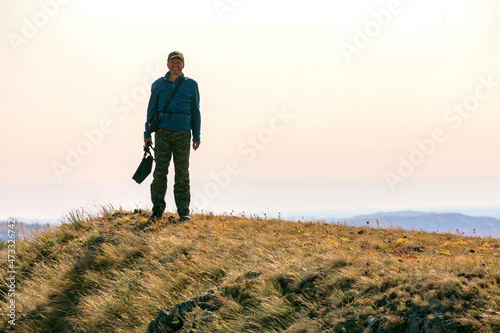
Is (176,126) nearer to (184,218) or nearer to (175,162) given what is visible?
(175,162)

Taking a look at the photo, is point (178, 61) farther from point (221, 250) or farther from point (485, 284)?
point (485, 284)

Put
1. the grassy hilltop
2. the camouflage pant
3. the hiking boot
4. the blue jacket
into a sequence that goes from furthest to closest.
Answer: the hiking boot
the camouflage pant
the blue jacket
the grassy hilltop

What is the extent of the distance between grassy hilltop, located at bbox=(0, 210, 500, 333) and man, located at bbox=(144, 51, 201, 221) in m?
0.91

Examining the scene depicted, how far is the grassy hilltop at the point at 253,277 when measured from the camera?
5.75 metres

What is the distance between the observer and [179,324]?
712cm

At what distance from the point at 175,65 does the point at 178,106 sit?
2.97 ft

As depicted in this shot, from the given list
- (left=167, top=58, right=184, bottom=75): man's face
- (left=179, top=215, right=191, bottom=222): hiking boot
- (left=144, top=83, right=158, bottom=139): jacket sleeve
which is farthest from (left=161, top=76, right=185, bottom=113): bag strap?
(left=179, top=215, right=191, bottom=222): hiking boot

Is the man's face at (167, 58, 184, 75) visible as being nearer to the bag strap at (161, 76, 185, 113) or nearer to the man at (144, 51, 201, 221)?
the man at (144, 51, 201, 221)

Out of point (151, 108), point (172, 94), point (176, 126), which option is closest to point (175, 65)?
point (172, 94)

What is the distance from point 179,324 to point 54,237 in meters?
6.88

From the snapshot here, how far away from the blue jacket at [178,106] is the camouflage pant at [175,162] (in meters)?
0.19

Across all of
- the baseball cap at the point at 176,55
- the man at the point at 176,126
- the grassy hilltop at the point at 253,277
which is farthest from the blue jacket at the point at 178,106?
the grassy hilltop at the point at 253,277

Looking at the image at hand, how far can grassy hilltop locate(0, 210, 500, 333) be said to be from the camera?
5.75 m

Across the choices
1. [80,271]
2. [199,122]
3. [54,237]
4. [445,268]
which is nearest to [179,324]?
[445,268]
